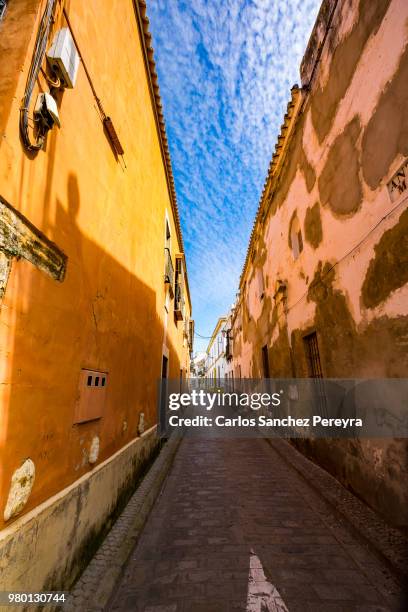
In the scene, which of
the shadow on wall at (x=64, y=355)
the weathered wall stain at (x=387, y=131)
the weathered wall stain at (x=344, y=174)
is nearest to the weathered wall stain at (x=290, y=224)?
the weathered wall stain at (x=344, y=174)

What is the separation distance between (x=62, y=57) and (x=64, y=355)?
2329 millimetres

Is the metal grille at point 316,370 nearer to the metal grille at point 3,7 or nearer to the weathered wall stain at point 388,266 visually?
the weathered wall stain at point 388,266

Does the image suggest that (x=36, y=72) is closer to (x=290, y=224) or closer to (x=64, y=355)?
(x=64, y=355)

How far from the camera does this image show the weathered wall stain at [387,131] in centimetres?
318

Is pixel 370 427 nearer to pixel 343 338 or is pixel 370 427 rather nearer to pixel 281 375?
pixel 343 338

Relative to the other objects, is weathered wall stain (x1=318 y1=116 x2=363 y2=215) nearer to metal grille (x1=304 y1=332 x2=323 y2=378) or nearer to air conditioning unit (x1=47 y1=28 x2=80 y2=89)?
metal grille (x1=304 y1=332 x2=323 y2=378)

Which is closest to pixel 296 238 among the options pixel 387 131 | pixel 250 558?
pixel 387 131

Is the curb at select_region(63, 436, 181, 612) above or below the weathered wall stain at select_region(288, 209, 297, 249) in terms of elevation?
below

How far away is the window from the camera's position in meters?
6.59

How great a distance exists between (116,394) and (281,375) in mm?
5646

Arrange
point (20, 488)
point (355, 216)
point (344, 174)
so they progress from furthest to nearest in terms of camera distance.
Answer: point (344, 174), point (355, 216), point (20, 488)

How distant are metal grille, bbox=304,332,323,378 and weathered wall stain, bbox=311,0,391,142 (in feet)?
12.9

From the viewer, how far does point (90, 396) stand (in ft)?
9.75

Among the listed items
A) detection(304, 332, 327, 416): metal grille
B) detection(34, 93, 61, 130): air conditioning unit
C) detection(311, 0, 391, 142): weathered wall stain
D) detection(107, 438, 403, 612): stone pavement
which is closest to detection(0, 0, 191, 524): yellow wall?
detection(34, 93, 61, 130): air conditioning unit
